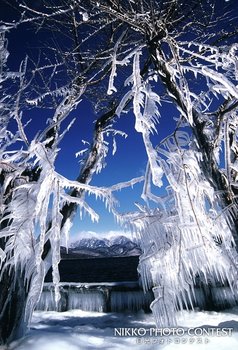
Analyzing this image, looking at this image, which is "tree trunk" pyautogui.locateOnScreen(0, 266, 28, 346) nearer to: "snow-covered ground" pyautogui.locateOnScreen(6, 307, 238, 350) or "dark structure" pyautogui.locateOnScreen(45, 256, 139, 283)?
"snow-covered ground" pyautogui.locateOnScreen(6, 307, 238, 350)

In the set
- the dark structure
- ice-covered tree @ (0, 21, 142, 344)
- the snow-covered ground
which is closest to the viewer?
ice-covered tree @ (0, 21, 142, 344)

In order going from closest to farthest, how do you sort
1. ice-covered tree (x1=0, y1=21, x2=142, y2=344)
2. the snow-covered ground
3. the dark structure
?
ice-covered tree (x1=0, y1=21, x2=142, y2=344) → the snow-covered ground → the dark structure

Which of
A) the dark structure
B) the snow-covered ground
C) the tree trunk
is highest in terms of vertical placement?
the dark structure

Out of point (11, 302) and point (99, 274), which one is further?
point (99, 274)

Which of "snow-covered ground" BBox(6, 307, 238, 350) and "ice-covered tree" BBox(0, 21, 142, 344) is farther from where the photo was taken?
"snow-covered ground" BBox(6, 307, 238, 350)

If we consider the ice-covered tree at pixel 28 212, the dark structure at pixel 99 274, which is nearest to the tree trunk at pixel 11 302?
the ice-covered tree at pixel 28 212

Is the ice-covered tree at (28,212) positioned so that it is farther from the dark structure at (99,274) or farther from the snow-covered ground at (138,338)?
the dark structure at (99,274)

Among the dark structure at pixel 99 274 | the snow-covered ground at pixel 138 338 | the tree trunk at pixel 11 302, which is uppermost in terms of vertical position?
the dark structure at pixel 99 274

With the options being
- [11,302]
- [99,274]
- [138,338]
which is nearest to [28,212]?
[11,302]

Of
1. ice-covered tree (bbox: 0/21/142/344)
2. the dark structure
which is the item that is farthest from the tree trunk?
the dark structure

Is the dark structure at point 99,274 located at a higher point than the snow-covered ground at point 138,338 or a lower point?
higher

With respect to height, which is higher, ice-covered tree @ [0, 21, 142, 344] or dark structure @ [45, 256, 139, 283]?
dark structure @ [45, 256, 139, 283]

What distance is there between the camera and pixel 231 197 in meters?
2.28

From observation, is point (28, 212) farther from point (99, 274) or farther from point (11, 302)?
point (99, 274)
